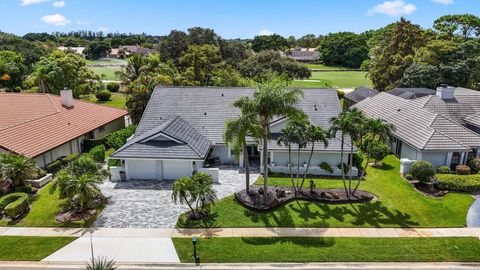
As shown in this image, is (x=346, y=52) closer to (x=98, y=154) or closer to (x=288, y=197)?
(x=98, y=154)

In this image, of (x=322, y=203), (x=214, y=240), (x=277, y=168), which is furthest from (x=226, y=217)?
(x=277, y=168)

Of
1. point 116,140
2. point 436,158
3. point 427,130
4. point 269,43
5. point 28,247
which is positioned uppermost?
point 269,43

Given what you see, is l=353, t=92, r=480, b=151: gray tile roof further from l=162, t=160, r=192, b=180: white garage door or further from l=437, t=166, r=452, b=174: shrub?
l=162, t=160, r=192, b=180: white garage door

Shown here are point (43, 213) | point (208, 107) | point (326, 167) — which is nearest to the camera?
point (43, 213)

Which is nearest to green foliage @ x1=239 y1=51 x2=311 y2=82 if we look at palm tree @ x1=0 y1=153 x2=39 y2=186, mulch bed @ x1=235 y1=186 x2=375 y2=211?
mulch bed @ x1=235 y1=186 x2=375 y2=211

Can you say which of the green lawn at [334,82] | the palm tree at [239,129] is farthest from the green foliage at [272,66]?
the palm tree at [239,129]

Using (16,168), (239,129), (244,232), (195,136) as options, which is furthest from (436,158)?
(16,168)

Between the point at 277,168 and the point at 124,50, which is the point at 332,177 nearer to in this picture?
the point at 277,168
